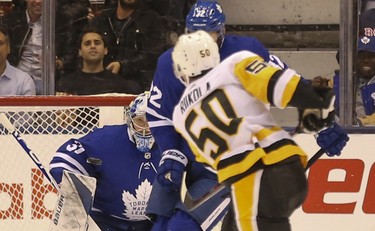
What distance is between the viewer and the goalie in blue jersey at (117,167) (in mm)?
4559

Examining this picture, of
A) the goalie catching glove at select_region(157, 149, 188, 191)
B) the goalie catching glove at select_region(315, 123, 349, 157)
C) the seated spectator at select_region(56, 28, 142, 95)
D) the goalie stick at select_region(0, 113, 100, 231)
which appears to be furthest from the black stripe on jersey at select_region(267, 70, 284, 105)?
the seated spectator at select_region(56, 28, 142, 95)

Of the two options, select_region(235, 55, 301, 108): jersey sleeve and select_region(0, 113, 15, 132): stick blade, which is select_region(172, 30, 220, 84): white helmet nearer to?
select_region(235, 55, 301, 108): jersey sleeve

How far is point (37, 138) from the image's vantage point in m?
5.18

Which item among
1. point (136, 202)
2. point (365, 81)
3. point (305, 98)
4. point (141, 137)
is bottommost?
point (136, 202)

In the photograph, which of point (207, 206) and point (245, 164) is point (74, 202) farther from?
point (245, 164)

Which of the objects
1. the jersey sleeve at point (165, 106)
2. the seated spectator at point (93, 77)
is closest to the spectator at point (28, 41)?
the seated spectator at point (93, 77)

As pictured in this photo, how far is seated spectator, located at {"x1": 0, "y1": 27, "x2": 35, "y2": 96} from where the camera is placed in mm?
5270

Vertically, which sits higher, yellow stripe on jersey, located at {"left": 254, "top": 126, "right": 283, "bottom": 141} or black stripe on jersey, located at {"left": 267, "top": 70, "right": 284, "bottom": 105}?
black stripe on jersey, located at {"left": 267, "top": 70, "right": 284, "bottom": 105}

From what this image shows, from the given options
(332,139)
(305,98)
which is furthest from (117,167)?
(305,98)

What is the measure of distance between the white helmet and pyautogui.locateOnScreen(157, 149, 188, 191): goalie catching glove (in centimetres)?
45

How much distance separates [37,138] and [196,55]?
179 centimetres

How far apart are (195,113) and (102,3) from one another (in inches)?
78.7

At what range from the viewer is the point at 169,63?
4.11 meters

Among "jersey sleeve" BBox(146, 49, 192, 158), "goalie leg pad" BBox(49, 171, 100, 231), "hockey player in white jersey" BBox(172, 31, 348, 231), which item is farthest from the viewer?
"goalie leg pad" BBox(49, 171, 100, 231)
